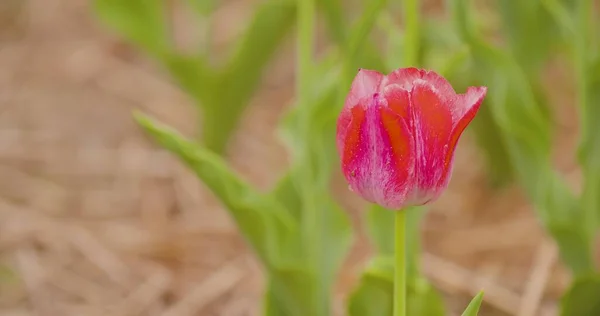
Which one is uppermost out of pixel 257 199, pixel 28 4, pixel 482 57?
pixel 28 4

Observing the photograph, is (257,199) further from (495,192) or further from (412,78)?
(495,192)

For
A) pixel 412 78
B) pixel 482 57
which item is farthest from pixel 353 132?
pixel 482 57

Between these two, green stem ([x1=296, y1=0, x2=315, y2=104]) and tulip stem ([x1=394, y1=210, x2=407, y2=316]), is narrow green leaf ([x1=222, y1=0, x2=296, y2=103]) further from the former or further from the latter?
tulip stem ([x1=394, y1=210, x2=407, y2=316])

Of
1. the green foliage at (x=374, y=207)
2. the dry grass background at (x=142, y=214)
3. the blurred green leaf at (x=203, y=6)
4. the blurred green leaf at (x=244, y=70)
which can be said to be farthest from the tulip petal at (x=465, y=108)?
the blurred green leaf at (x=203, y=6)

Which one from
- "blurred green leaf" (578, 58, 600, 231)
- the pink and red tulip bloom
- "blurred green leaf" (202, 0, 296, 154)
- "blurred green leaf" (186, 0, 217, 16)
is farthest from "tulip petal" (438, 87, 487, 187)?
"blurred green leaf" (186, 0, 217, 16)

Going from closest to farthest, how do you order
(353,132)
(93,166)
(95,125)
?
(353,132) < (93,166) < (95,125)
